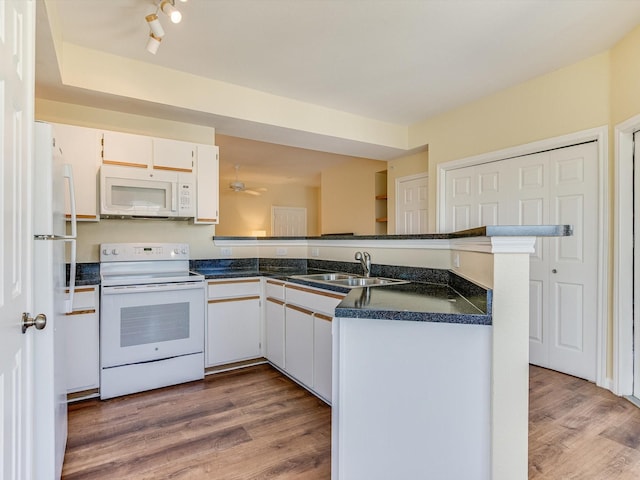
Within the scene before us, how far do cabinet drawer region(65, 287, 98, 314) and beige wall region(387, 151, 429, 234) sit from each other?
3857mm

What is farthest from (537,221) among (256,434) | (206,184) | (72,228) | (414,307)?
(72,228)

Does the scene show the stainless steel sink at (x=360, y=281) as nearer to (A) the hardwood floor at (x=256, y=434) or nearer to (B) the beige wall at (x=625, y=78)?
(A) the hardwood floor at (x=256, y=434)

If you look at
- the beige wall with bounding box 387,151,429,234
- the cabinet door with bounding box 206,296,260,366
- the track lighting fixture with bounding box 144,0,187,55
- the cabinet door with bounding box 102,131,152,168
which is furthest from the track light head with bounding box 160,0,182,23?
the beige wall with bounding box 387,151,429,234

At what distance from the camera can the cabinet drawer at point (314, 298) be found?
2314 millimetres

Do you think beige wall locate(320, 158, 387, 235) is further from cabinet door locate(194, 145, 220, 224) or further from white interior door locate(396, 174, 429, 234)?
cabinet door locate(194, 145, 220, 224)

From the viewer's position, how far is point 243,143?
16.9ft

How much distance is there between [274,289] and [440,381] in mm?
1940

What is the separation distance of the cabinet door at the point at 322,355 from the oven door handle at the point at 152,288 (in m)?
1.07

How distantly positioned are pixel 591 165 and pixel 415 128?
6.72 ft

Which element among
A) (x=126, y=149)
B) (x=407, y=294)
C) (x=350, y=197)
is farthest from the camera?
(x=350, y=197)

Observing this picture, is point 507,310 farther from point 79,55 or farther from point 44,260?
point 79,55

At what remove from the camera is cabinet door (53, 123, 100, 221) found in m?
2.72

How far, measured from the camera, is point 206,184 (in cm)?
332

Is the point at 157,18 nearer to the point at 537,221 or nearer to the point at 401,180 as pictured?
the point at 537,221
